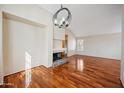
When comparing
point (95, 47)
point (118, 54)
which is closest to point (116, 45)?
point (118, 54)

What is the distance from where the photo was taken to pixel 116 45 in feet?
18.7

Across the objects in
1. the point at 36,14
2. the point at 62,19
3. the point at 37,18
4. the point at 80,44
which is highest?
the point at 36,14

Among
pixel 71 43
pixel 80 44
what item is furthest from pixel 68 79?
pixel 80 44

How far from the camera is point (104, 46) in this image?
20.6 ft

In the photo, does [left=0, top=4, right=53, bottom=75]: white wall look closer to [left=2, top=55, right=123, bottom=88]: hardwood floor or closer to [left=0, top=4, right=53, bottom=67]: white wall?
[left=0, top=4, right=53, bottom=67]: white wall

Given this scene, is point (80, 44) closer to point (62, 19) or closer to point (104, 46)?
point (104, 46)

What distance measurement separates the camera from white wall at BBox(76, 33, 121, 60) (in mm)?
5687

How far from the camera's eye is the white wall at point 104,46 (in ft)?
18.7

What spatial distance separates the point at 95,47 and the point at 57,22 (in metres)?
5.63

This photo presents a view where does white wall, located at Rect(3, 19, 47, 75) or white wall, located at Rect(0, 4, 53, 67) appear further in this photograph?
white wall, located at Rect(3, 19, 47, 75)

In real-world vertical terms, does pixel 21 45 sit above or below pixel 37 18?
below

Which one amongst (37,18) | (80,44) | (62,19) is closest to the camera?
(62,19)

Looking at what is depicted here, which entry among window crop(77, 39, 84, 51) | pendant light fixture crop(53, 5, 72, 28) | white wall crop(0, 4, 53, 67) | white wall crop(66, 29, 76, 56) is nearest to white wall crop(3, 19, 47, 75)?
white wall crop(0, 4, 53, 67)
